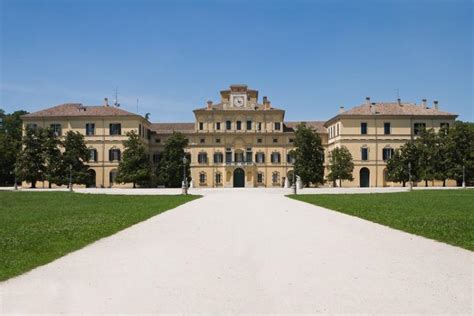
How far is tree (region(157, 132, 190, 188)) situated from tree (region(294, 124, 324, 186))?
1413cm

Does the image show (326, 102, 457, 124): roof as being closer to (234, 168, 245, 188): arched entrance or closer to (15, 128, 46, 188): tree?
(234, 168, 245, 188): arched entrance

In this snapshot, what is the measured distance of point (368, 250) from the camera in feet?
28.5

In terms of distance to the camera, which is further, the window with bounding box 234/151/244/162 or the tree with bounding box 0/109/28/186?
the window with bounding box 234/151/244/162

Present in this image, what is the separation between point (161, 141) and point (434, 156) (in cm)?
3636

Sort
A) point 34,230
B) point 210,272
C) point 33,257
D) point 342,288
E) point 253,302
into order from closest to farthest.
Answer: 1. point 253,302
2. point 342,288
3. point 210,272
4. point 33,257
5. point 34,230

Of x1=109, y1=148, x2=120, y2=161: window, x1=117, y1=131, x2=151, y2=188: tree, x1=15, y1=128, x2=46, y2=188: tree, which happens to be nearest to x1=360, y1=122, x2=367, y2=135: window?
x1=117, y1=131, x2=151, y2=188: tree

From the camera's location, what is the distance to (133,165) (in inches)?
2203

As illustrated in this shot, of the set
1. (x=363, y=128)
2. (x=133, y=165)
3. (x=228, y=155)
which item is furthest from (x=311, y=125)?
(x=133, y=165)

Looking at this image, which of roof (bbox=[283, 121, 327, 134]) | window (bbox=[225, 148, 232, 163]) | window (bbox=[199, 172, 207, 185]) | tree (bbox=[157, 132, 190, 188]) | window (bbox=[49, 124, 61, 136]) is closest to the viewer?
tree (bbox=[157, 132, 190, 188])

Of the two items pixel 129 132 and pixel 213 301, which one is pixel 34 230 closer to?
pixel 213 301

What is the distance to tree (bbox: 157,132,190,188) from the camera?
58000mm

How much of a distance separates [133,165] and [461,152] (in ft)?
122

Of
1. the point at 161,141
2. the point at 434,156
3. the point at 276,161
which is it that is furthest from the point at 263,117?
the point at 434,156

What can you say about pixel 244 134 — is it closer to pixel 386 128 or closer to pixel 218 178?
pixel 218 178
